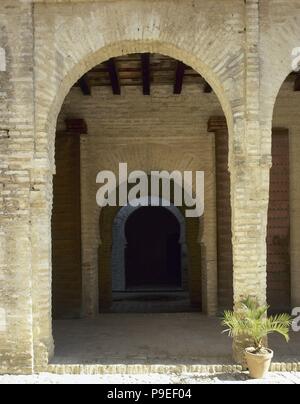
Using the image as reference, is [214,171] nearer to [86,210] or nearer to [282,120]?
[282,120]

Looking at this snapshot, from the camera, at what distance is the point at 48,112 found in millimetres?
6473

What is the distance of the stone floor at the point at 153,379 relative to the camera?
237 inches

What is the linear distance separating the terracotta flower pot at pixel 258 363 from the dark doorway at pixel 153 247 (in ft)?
40.4

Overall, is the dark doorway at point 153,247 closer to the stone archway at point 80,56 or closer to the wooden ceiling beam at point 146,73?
the wooden ceiling beam at point 146,73

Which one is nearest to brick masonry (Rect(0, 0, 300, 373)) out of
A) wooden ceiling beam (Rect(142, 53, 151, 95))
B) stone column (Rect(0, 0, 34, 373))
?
stone column (Rect(0, 0, 34, 373))

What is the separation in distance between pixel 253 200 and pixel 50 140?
3.07 m

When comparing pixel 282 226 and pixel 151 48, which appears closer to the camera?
pixel 151 48

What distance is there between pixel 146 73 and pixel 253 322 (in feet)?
16.6

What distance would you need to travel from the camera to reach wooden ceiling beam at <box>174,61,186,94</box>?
27.9 ft

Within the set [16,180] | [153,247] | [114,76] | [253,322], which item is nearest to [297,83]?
[114,76]

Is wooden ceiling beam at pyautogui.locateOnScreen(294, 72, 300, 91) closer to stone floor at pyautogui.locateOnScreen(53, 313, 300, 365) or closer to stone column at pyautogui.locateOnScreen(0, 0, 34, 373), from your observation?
stone floor at pyautogui.locateOnScreen(53, 313, 300, 365)

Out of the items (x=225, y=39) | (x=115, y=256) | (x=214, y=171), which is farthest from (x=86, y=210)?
(x=115, y=256)

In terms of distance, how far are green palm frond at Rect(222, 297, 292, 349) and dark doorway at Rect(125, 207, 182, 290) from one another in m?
12.0

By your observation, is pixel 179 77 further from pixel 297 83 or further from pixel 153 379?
pixel 153 379
